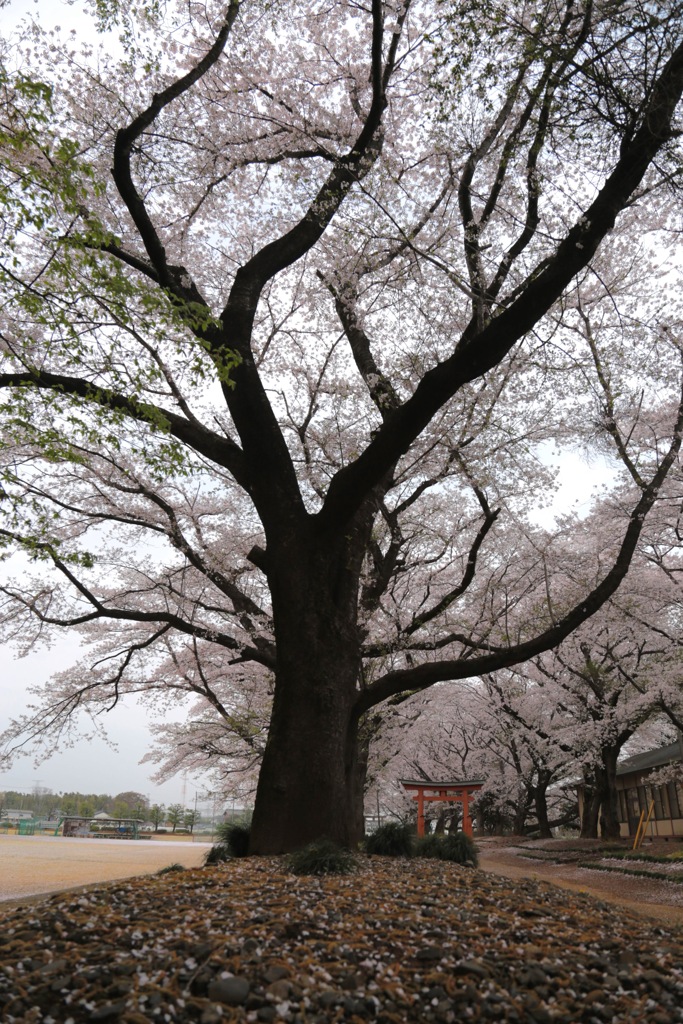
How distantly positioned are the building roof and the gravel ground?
17242 mm

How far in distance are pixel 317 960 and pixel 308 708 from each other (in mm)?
3141

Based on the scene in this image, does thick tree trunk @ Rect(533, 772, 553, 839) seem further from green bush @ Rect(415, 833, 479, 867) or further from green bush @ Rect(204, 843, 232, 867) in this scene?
green bush @ Rect(204, 843, 232, 867)

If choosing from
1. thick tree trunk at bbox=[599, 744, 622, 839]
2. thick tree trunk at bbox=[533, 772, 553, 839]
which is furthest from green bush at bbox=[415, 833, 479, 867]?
thick tree trunk at bbox=[533, 772, 553, 839]

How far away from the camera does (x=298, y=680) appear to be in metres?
5.85

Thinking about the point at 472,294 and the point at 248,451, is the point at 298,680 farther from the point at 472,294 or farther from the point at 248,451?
the point at 472,294

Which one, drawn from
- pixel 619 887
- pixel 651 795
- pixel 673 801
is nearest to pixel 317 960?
pixel 619 887

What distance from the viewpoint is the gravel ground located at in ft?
7.15

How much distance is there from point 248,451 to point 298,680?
2.25 metres

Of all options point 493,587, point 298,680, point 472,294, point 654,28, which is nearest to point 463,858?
point 493,587

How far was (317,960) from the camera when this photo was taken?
2.58 m

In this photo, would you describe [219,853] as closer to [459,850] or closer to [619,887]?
[459,850]

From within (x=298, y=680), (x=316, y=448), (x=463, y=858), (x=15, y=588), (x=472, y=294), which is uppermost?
(x=316, y=448)

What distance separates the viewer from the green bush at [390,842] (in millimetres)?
7637

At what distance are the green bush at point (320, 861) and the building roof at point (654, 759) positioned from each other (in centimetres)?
1629
